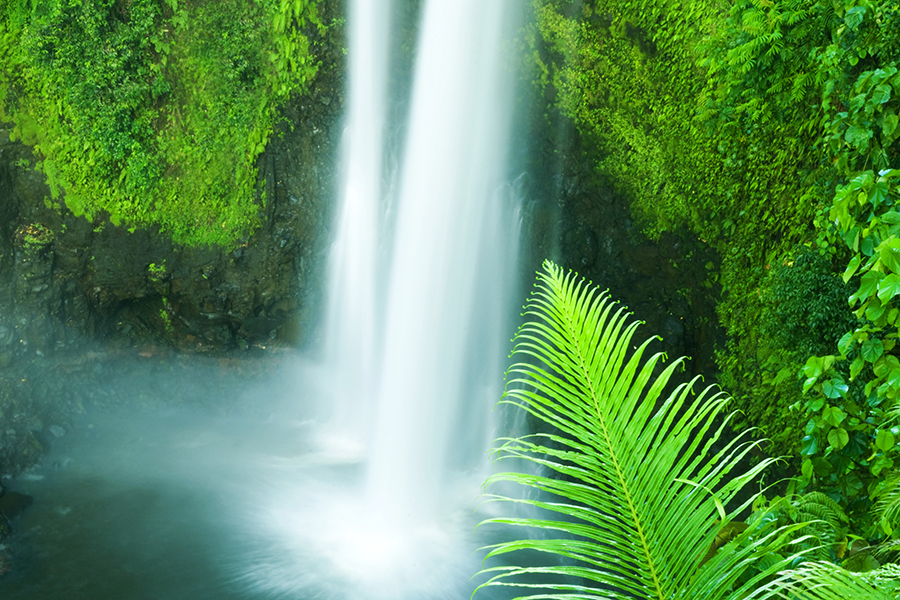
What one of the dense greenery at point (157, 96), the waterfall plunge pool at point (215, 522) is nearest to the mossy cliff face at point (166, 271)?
the dense greenery at point (157, 96)

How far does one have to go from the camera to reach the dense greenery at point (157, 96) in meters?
8.80

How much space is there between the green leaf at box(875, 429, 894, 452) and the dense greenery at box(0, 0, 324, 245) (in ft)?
27.9

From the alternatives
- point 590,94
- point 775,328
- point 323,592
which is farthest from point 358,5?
point 323,592

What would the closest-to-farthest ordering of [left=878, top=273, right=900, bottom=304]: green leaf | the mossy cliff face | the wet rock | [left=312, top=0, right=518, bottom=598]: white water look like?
[left=878, top=273, right=900, bottom=304]: green leaf → the wet rock → [left=312, top=0, right=518, bottom=598]: white water → the mossy cliff face

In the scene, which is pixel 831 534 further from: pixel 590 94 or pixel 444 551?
pixel 590 94

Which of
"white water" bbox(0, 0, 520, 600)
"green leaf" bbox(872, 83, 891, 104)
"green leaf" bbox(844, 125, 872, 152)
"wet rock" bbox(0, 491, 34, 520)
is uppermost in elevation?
"green leaf" bbox(872, 83, 891, 104)

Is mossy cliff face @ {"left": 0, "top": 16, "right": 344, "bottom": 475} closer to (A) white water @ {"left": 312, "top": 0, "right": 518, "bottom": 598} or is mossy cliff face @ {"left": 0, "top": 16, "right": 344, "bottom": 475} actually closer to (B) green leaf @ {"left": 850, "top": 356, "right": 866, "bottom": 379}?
(A) white water @ {"left": 312, "top": 0, "right": 518, "bottom": 598}

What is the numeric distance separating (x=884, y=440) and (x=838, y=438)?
443 mm

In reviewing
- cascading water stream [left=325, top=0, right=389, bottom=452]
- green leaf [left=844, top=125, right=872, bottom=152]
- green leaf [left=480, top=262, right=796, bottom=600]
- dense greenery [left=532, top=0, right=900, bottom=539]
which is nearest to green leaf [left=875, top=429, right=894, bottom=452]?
dense greenery [left=532, top=0, right=900, bottom=539]

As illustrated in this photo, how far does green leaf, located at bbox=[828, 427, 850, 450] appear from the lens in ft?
10.3

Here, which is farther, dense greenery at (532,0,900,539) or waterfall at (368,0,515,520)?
waterfall at (368,0,515,520)

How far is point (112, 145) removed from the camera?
9.09 meters

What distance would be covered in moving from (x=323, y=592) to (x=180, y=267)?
6.03 m

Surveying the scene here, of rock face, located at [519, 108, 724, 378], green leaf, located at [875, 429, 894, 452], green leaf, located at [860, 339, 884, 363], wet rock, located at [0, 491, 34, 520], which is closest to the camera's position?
green leaf, located at [875, 429, 894, 452]
